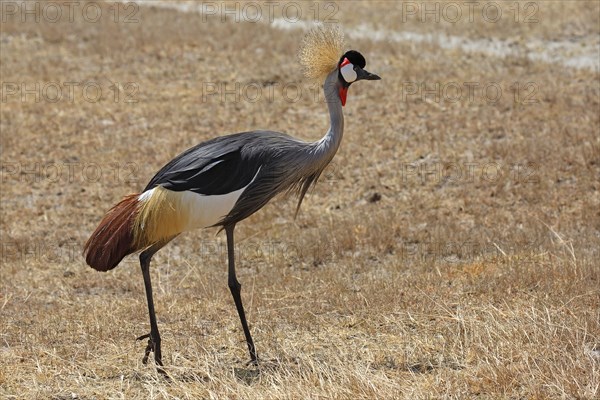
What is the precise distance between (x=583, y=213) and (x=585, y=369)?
478cm

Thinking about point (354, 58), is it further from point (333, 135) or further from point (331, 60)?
point (333, 135)

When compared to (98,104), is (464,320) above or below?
below

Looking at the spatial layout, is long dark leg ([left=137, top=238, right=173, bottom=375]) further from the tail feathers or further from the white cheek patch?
the white cheek patch

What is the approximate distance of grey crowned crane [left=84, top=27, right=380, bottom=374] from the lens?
18.7ft

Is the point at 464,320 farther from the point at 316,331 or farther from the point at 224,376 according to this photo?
the point at 224,376

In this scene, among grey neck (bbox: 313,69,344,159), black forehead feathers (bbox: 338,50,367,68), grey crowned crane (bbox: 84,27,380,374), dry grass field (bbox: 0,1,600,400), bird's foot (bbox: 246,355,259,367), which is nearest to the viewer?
dry grass field (bbox: 0,1,600,400)

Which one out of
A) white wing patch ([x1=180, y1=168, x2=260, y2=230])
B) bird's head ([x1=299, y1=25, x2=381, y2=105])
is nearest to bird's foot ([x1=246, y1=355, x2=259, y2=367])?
white wing patch ([x1=180, y1=168, x2=260, y2=230])

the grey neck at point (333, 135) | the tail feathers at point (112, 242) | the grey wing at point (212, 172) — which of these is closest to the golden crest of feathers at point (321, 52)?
the grey neck at point (333, 135)

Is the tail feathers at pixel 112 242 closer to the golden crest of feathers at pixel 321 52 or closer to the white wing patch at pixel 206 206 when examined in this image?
the white wing patch at pixel 206 206

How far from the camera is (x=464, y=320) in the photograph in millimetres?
6062

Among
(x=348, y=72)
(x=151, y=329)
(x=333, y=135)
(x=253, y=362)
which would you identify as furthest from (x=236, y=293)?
(x=348, y=72)

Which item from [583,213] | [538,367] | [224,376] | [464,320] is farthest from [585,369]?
[583,213]

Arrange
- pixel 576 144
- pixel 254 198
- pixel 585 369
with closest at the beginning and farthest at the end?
pixel 585 369 < pixel 254 198 < pixel 576 144

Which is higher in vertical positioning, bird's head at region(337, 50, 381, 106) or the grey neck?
bird's head at region(337, 50, 381, 106)
